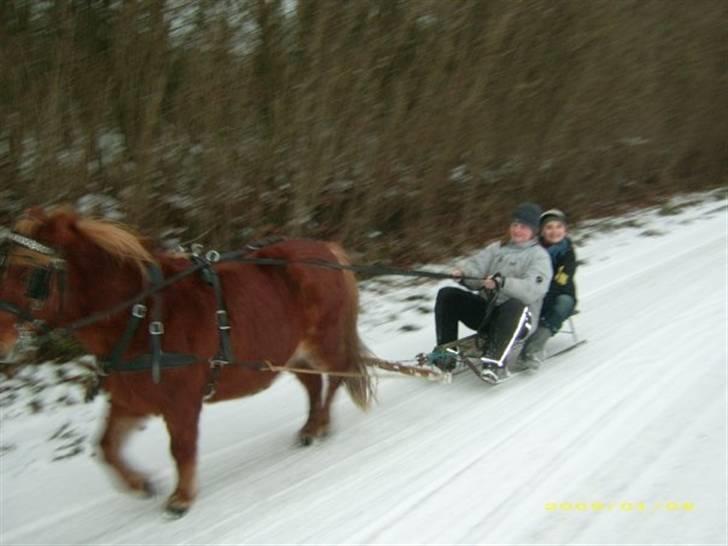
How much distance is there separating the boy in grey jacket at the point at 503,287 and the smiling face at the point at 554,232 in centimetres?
38

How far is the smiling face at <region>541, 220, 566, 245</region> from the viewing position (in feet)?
17.8

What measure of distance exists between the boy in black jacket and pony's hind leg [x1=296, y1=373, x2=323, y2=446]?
1712mm

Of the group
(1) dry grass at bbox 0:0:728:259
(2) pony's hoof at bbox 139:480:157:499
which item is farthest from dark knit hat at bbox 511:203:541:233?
(1) dry grass at bbox 0:0:728:259

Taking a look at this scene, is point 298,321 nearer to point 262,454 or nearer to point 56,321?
point 262,454

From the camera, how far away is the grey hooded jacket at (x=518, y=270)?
4.79 meters

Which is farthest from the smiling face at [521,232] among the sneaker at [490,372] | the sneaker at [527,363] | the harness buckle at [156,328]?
the harness buckle at [156,328]

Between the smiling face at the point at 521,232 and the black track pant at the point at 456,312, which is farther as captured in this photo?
the black track pant at the point at 456,312

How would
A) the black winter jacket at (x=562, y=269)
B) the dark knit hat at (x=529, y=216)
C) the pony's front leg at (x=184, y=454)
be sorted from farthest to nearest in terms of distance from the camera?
1. the black winter jacket at (x=562, y=269)
2. the dark knit hat at (x=529, y=216)
3. the pony's front leg at (x=184, y=454)

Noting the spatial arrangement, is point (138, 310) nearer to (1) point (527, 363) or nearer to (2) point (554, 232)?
(1) point (527, 363)

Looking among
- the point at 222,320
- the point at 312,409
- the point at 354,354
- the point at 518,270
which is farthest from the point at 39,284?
the point at 518,270

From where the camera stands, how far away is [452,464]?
12.3 feet

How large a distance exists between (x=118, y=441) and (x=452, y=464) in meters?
1.90

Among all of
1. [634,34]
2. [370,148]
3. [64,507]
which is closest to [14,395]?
[64,507]
